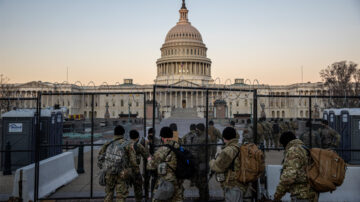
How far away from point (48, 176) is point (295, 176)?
23.8 feet

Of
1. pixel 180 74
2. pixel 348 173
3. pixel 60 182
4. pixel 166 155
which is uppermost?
pixel 180 74

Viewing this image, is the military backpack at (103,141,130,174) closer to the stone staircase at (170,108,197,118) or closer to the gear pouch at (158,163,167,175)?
the gear pouch at (158,163,167,175)

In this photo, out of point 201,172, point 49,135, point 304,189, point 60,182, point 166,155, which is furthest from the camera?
point 49,135

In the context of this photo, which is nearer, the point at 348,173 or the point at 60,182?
the point at 348,173

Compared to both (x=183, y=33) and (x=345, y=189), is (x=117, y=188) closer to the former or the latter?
(x=345, y=189)

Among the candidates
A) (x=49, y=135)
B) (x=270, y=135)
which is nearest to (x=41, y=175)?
(x=49, y=135)

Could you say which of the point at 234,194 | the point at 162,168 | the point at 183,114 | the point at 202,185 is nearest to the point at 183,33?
the point at 183,114

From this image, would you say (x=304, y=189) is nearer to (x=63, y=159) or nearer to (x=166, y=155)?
(x=166, y=155)

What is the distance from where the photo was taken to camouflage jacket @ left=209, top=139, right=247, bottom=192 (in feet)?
16.9

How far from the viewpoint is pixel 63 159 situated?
1045 centimetres

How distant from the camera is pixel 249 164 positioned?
17.1 feet

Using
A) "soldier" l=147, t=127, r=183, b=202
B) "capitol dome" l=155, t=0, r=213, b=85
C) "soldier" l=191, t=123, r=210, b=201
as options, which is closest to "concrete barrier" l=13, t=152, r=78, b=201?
"soldier" l=147, t=127, r=183, b=202

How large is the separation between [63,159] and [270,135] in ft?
35.2

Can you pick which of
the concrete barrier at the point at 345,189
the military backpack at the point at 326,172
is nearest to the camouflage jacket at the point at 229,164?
the military backpack at the point at 326,172
